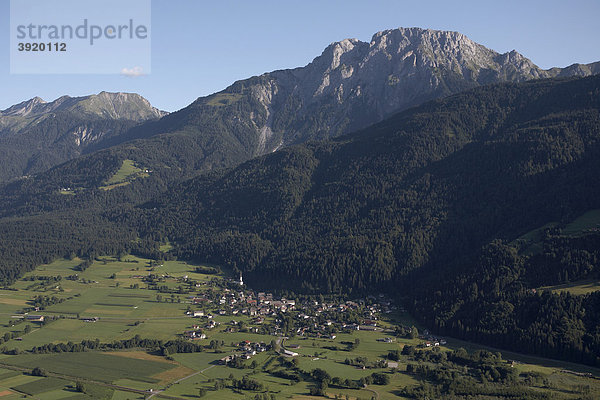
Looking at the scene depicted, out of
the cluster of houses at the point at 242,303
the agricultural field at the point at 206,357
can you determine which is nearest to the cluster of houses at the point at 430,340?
the agricultural field at the point at 206,357

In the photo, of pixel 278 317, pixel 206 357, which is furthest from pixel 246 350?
pixel 278 317

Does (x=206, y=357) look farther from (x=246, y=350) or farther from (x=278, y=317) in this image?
(x=278, y=317)

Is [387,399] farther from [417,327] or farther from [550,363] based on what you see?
[417,327]

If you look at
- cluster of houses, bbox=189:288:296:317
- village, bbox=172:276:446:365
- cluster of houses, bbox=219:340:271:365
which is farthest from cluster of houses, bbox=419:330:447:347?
cluster of houses, bbox=189:288:296:317

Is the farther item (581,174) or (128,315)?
(581,174)

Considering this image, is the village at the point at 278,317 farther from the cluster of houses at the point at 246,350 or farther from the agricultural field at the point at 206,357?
the agricultural field at the point at 206,357

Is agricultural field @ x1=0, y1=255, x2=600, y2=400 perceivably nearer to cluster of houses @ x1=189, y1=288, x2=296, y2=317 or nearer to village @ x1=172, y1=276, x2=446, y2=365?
village @ x1=172, y1=276, x2=446, y2=365

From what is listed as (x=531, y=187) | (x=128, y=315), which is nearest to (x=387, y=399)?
(x=128, y=315)

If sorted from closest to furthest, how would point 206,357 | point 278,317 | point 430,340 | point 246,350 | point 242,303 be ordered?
point 206,357
point 246,350
point 430,340
point 278,317
point 242,303
